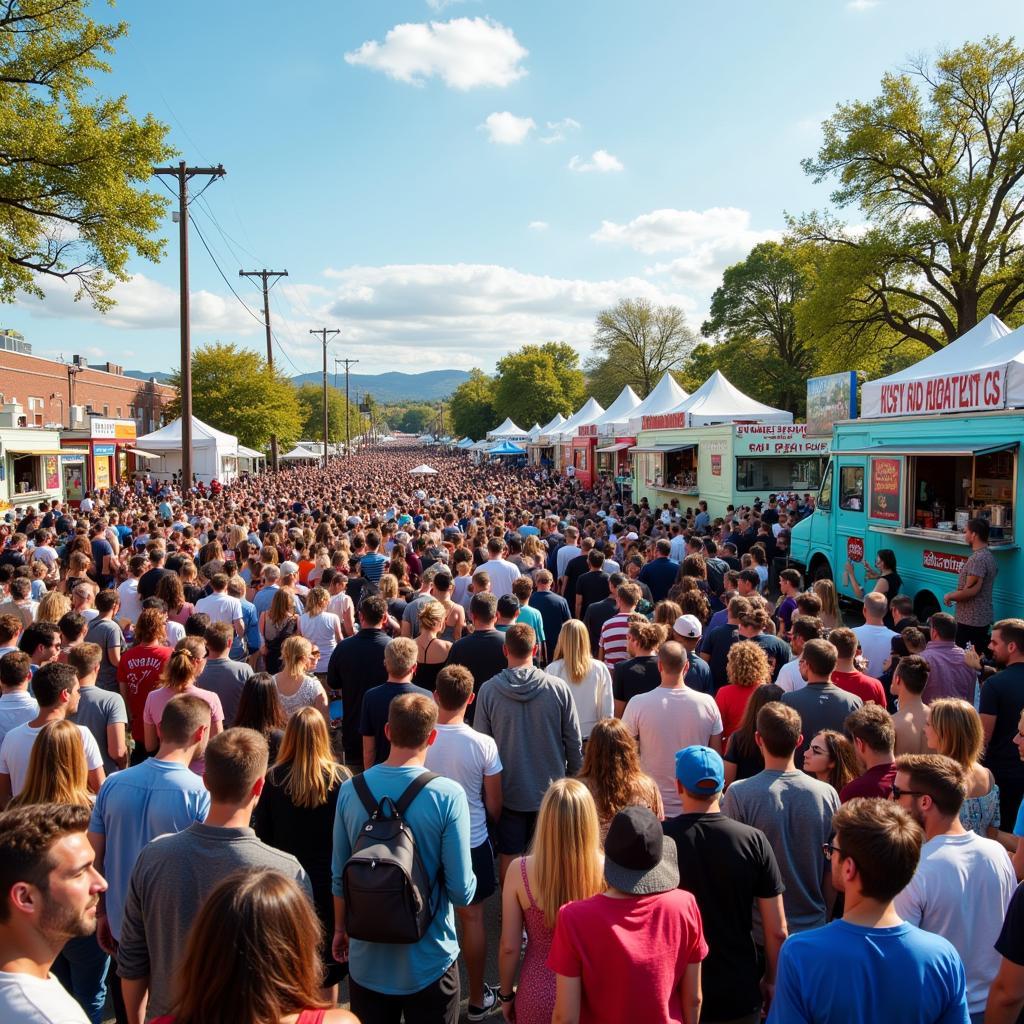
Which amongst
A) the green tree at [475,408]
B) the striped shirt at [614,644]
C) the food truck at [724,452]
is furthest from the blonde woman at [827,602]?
the green tree at [475,408]

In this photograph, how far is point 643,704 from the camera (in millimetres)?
4777

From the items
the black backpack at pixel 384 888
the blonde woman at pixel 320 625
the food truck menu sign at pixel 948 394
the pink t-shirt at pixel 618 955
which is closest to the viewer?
the pink t-shirt at pixel 618 955

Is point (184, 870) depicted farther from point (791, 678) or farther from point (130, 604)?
point (130, 604)

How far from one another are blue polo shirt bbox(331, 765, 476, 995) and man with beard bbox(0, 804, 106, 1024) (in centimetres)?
121

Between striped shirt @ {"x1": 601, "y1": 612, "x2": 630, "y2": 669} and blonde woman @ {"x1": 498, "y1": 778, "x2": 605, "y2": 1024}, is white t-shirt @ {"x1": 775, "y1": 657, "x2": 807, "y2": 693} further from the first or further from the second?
blonde woman @ {"x1": 498, "y1": 778, "x2": 605, "y2": 1024}

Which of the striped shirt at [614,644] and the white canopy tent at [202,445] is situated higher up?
the white canopy tent at [202,445]

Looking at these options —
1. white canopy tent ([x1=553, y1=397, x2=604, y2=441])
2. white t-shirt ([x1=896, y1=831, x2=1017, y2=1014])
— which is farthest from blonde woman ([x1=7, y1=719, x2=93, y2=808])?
white canopy tent ([x1=553, y1=397, x2=604, y2=441])

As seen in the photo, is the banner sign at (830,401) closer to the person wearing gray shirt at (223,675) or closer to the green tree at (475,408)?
the person wearing gray shirt at (223,675)

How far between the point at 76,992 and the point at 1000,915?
387 centimetres

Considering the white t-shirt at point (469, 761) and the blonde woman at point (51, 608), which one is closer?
the white t-shirt at point (469, 761)

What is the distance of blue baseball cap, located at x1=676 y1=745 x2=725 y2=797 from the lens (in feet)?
10.2

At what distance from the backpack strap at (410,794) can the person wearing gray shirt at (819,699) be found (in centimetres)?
241

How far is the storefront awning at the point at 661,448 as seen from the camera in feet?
82.5

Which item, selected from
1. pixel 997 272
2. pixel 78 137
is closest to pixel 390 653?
pixel 78 137
